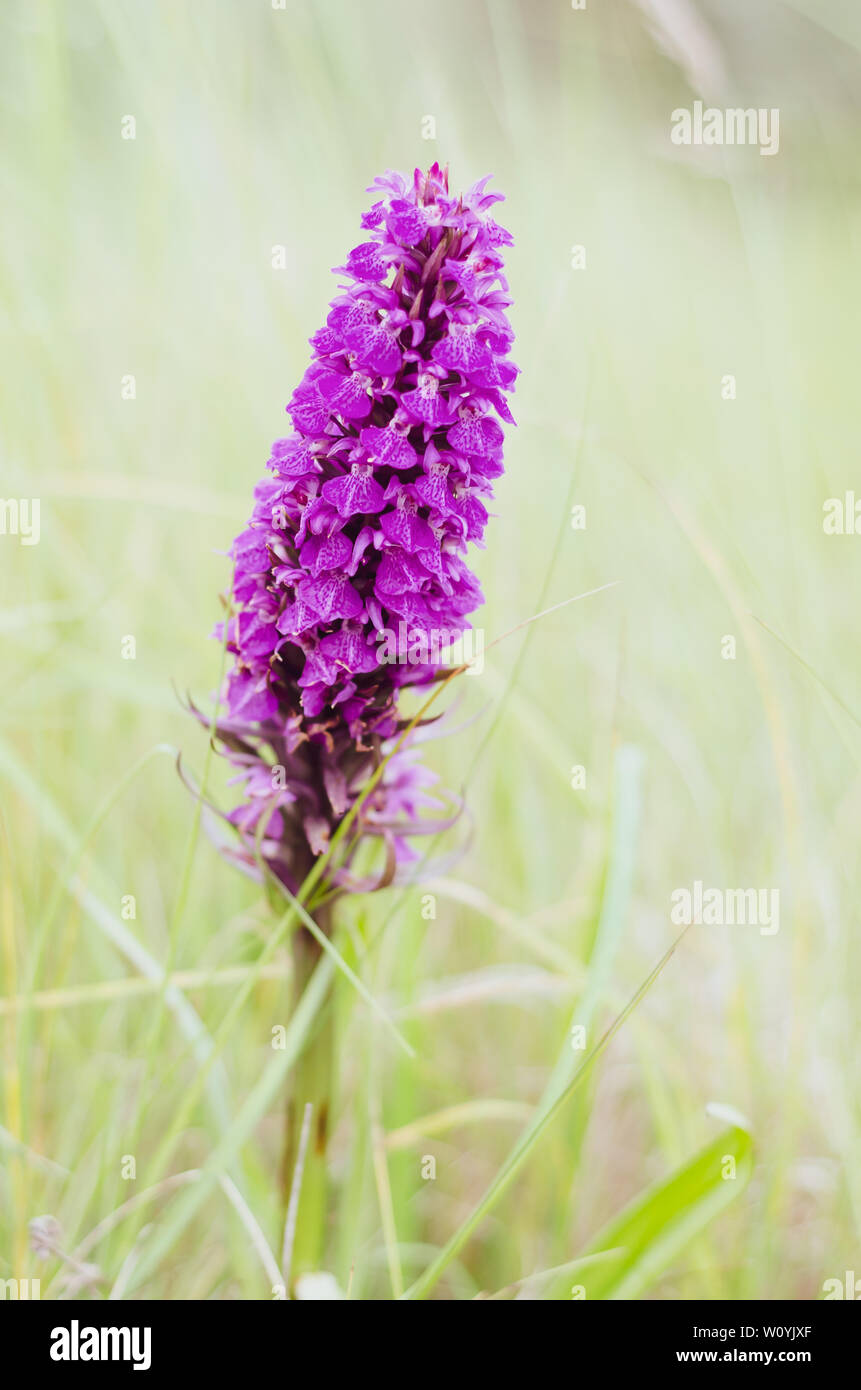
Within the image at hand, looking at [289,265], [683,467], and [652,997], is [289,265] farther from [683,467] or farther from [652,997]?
[652,997]

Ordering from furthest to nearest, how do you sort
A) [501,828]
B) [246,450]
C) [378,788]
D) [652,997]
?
[246,450], [501,828], [652,997], [378,788]

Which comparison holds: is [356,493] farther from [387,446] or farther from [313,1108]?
[313,1108]

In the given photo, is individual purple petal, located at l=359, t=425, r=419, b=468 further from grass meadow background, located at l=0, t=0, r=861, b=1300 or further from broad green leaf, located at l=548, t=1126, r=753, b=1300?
broad green leaf, located at l=548, t=1126, r=753, b=1300

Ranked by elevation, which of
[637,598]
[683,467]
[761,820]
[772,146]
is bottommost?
[761,820]

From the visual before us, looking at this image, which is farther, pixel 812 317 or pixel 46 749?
pixel 812 317

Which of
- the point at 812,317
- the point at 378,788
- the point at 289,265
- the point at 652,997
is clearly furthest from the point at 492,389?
the point at 812,317

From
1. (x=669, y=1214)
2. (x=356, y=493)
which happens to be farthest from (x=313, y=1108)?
(x=356, y=493)

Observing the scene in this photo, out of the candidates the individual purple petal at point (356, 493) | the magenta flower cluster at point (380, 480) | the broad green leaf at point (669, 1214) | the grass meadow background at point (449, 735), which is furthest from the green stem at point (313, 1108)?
the individual purple petal at point (356, 493)
